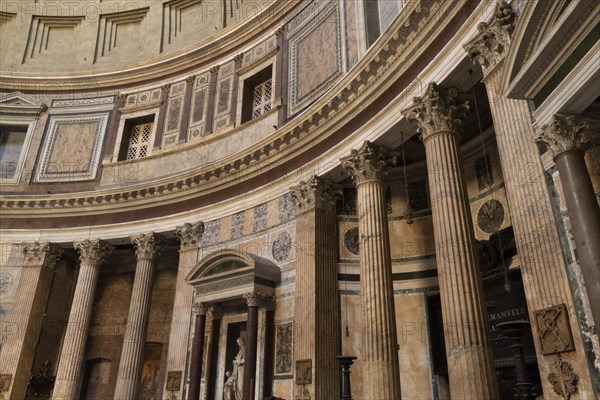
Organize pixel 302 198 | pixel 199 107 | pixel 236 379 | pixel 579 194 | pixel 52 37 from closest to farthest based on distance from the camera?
pixel 579 194 → pixel 236 379 → pixel 302 198 → pixel 199 107 → pixel 52 37

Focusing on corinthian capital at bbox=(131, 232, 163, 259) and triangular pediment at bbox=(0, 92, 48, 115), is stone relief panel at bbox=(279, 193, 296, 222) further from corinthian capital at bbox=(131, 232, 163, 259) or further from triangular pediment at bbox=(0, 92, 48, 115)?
triangular pediment at bbox=(0, 92, 48, 115)

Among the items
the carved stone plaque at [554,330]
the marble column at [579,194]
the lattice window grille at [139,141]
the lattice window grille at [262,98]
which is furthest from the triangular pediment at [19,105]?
the carved stone plaque at [554,330]

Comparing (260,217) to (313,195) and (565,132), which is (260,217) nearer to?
(313,195)

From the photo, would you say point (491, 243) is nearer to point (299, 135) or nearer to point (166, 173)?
point (299, 135)

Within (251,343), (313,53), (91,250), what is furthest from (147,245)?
(313,53)

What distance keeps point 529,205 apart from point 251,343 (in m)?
7.57

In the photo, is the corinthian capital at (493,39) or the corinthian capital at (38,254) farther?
the corinthian capital at (38,254)

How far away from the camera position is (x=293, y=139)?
1272 cm

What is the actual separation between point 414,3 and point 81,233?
13.0 metres

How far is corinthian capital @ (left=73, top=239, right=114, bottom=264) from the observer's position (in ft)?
52.3

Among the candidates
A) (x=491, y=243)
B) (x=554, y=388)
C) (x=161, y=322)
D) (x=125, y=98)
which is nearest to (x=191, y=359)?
(x=161, y=322)

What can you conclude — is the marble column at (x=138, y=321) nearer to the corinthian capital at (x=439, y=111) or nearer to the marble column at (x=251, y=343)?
the marble column at (x=251, y=343)

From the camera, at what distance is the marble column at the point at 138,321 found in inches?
539

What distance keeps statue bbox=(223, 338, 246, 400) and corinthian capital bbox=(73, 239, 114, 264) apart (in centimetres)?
654
